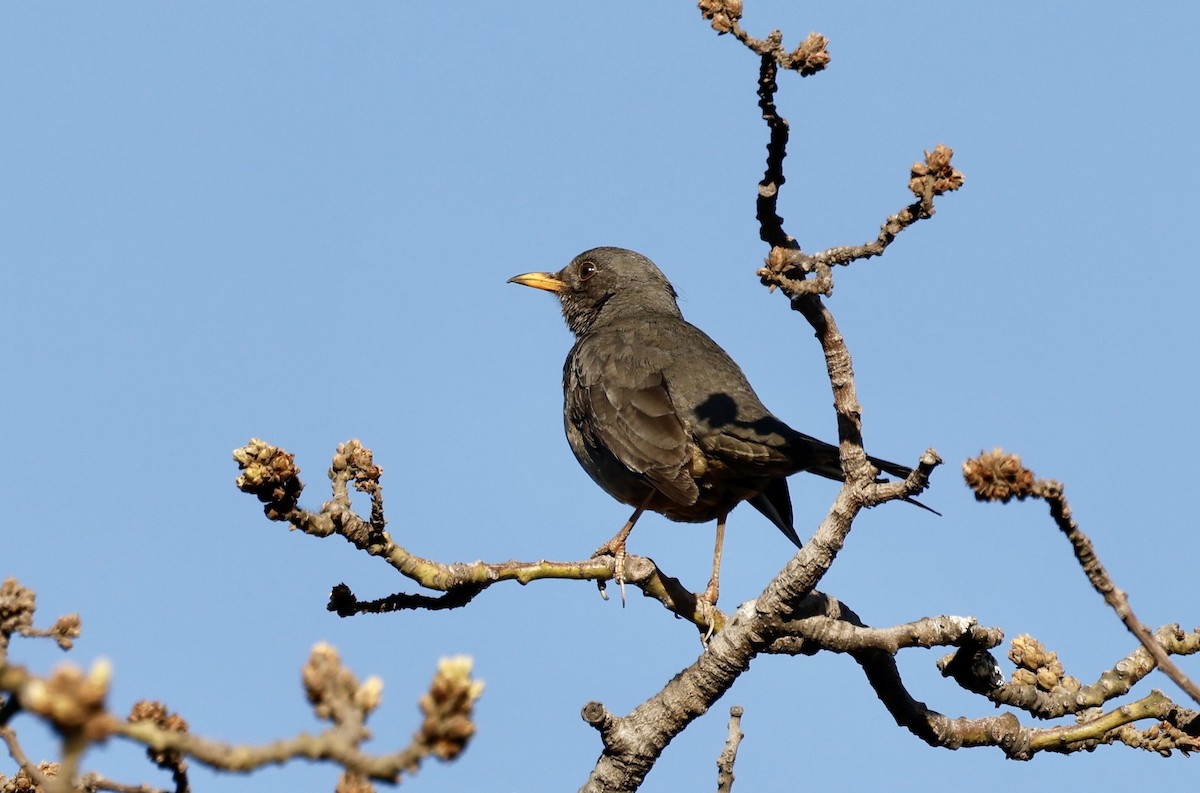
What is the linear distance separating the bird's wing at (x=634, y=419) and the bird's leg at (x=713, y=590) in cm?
39

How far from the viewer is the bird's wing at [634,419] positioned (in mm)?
7031

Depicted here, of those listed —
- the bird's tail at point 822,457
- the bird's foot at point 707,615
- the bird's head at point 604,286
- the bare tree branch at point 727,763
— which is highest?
the bird's head at point 604,286

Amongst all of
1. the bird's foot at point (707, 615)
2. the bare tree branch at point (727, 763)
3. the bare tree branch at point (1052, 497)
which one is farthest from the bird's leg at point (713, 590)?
the bare tree branch at point (1052, 497)

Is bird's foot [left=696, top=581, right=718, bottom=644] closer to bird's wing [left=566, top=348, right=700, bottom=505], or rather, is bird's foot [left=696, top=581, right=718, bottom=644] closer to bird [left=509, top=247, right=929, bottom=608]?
bird [left=509, top=247, right=929, bottom=608]

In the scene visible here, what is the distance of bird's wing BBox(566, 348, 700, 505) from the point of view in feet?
23.1

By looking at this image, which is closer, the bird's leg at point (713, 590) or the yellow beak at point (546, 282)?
the bird's leg at point (713, 590)

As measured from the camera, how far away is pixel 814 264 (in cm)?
387

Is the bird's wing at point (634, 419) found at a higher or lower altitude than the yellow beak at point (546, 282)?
lower

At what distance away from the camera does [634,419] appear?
24.2ft

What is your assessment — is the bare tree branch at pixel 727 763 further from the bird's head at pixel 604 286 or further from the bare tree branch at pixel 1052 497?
the bird's head at pixel 604 286

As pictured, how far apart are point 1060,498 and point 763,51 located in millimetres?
1528

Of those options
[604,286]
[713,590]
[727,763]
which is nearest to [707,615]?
[713,590]

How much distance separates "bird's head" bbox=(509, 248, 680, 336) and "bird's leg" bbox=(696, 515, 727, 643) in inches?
88.4

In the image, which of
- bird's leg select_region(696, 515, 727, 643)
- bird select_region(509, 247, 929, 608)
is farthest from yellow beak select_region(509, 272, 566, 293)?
bird's leg select_region(696, 515, 727, 643)
